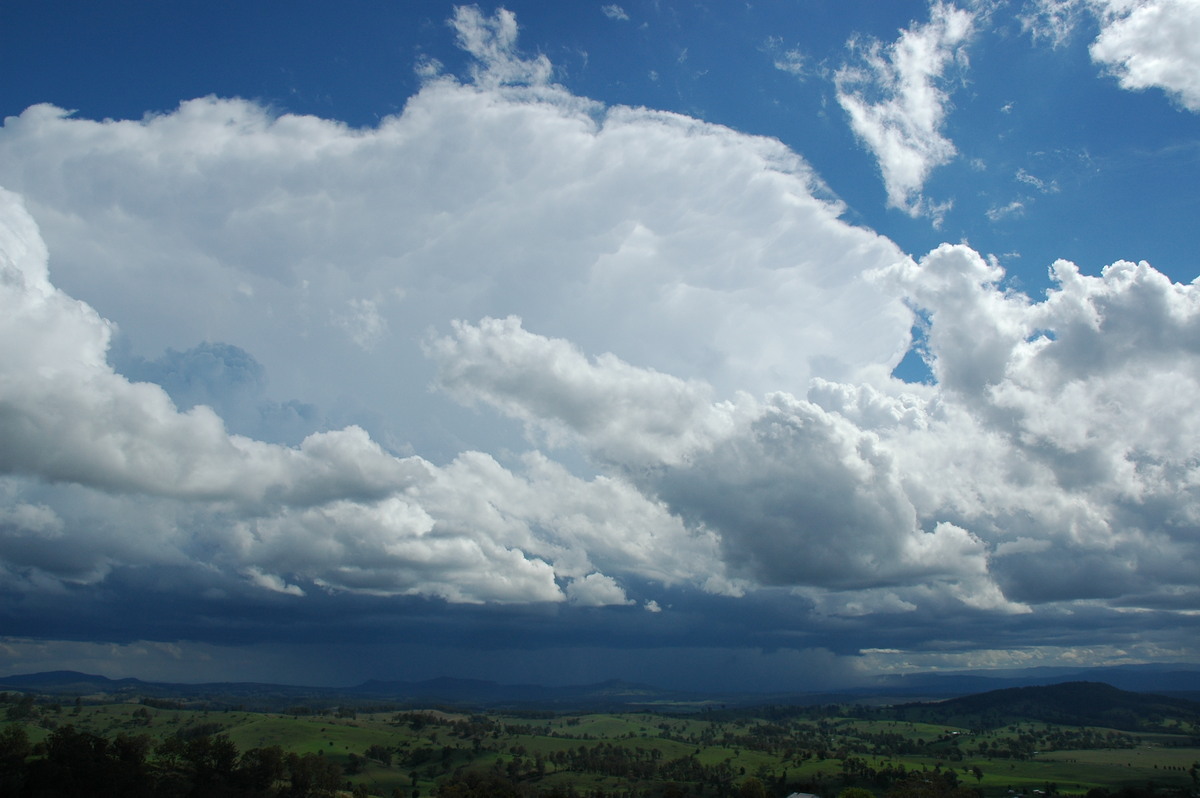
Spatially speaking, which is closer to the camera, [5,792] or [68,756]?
[5,792]

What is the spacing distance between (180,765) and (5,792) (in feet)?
176

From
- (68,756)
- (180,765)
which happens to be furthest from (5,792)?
(180,765)

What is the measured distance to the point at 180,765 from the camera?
7544 inches

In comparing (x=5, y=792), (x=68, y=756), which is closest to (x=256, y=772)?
(x=68, y=756)

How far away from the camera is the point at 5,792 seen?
466 ft

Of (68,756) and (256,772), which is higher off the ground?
(68,756)

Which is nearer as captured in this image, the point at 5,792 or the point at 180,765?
the point at 5,792

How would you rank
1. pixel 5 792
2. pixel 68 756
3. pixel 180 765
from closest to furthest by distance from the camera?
pixel 5 792 → pixel 68 756 → pixel 180 765

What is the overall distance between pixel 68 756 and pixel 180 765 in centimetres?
3778

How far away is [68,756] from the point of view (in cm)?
15912

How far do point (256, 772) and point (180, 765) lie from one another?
1970 cm

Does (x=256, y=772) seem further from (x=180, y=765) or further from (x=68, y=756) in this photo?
(x=68, y=756)

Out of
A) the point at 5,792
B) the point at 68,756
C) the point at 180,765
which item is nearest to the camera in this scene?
the point at 5,792

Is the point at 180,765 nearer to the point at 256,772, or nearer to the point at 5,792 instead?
the point at 256,772
